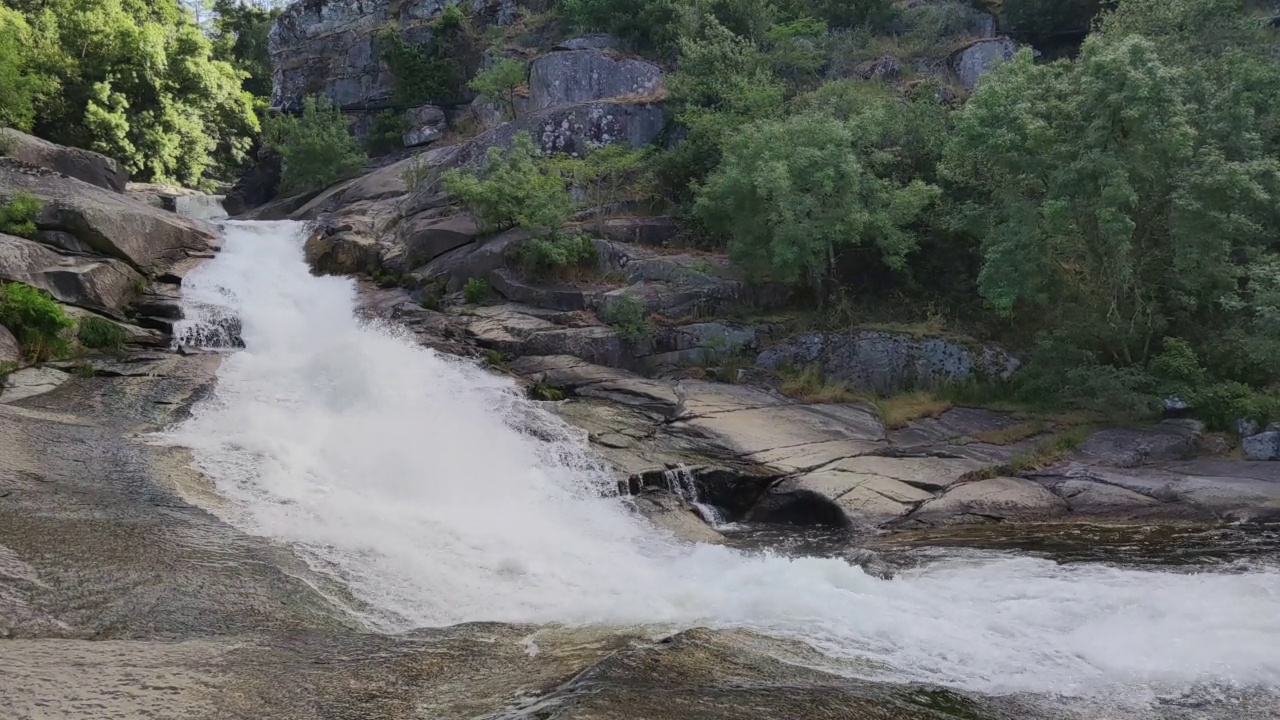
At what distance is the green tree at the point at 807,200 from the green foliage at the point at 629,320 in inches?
99.4

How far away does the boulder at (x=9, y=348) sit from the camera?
14.0 meters

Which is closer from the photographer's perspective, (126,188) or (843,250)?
(843,250)

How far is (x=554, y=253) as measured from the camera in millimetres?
20078

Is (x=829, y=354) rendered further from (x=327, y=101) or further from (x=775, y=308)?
(x=327, y=101)

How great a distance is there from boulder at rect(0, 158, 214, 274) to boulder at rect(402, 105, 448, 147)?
48.4 ft

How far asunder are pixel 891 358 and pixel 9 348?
15.9m

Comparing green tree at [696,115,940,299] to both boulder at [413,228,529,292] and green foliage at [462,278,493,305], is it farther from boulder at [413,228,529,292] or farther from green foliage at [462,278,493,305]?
green foliage at [462,278,493,305]

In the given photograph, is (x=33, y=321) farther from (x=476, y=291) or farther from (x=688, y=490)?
(x=688, y=490)

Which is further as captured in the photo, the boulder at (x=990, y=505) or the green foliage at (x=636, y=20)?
the green foliage at (x=636, y=20)

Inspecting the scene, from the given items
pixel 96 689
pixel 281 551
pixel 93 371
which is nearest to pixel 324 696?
pixel 96 689

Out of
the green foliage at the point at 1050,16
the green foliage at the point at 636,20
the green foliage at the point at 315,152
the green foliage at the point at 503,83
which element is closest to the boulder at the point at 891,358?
the green foliage at the point at 636,20

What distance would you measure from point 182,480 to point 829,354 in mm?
12337

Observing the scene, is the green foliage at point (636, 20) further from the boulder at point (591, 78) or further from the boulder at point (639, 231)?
the boulder at point (639, 231)

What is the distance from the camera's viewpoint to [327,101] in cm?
3325
